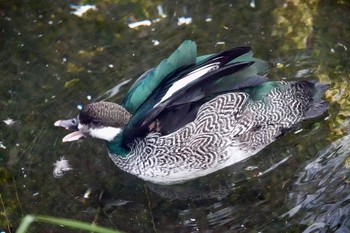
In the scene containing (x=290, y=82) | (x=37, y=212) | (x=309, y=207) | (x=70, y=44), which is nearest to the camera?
(x=309, y=207)

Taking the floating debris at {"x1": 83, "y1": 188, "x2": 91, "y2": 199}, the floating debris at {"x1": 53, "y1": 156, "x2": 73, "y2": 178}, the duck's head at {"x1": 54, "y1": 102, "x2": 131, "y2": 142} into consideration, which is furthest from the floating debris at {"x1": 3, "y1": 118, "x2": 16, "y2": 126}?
the floating debris at {"x1": 83, "y1": 188, "x2": 91, "y2": 199}

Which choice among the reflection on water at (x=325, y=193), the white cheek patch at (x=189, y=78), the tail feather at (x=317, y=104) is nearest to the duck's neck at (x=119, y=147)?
the white cheek patch at (x=189, y=78)

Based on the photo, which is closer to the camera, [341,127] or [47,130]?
[341,127]

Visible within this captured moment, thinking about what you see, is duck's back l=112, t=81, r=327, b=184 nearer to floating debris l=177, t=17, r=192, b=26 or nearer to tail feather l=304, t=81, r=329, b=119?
tail feather l=304, t=81, r=329, b=119

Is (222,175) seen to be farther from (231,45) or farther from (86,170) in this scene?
(231,45)

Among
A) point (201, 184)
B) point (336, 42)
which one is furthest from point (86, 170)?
point (336, 42)

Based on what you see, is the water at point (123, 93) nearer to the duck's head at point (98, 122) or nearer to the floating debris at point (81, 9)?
the floating debris at point (81, 9)

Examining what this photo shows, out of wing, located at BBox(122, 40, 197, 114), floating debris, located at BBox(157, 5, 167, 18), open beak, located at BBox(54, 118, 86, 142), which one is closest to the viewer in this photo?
Result: wing, located at BBox(122, 40, 197, 114)
